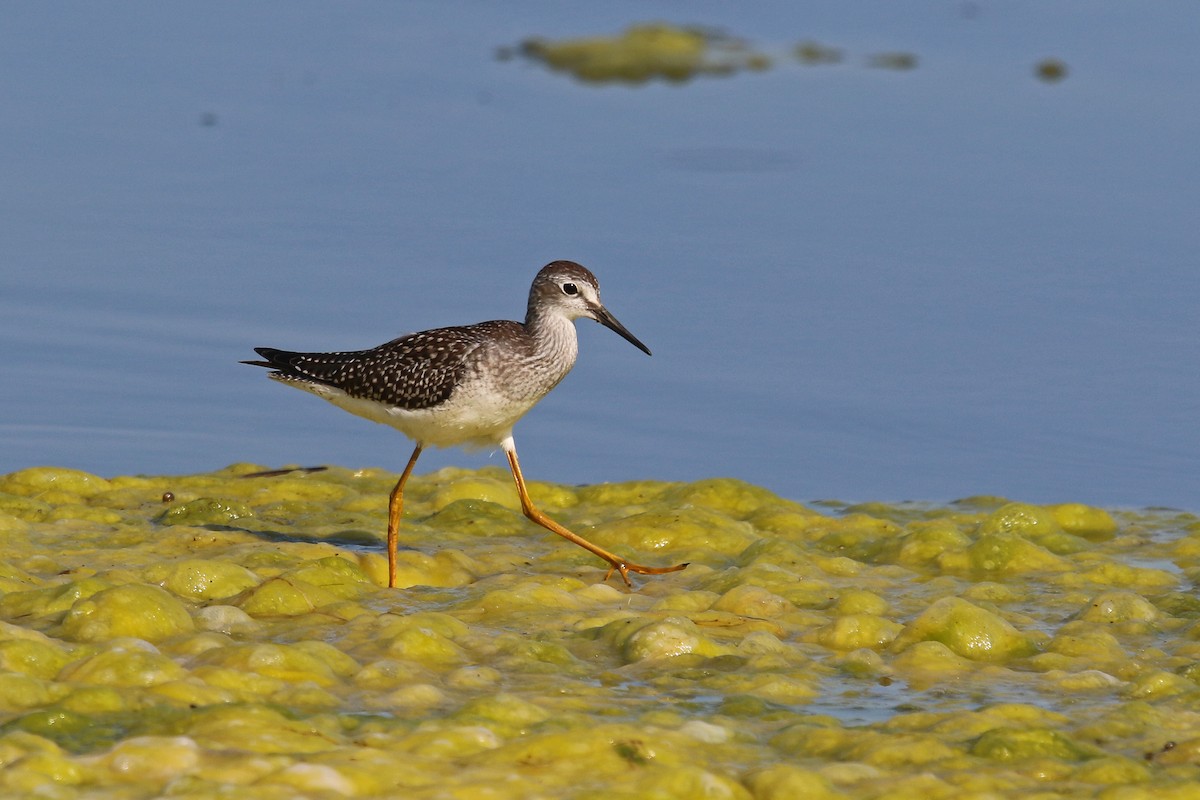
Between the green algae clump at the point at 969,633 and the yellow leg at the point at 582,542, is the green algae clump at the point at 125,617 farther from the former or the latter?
the green algae clump at the point at 969,633

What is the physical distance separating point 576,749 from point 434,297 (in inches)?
227

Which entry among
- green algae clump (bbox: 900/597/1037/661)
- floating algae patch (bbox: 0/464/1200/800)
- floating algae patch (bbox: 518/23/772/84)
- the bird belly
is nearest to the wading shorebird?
the bird belly

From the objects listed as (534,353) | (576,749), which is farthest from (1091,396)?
(576,749)

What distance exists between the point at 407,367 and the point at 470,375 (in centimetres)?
31

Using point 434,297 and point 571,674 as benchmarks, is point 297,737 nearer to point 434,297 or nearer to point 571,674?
point 571,674

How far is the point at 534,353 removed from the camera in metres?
7.91

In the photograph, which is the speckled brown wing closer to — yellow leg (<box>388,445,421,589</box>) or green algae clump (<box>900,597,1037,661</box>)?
yellow leg (<box>388,445,421,589</box>)

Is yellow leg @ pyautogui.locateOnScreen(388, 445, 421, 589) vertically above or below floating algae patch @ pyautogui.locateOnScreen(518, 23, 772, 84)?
below

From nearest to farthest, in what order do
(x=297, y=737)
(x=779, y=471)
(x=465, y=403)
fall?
(x=297, y=737) → (x=465, y=403) → (x=779, y=471)

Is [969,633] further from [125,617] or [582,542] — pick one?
[125,617]

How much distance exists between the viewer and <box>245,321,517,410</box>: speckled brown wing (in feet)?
25.4

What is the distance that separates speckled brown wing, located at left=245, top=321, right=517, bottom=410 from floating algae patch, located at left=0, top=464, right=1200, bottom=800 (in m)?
0.64

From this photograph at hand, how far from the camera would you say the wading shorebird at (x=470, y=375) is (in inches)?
304

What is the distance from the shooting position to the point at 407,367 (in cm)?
785
